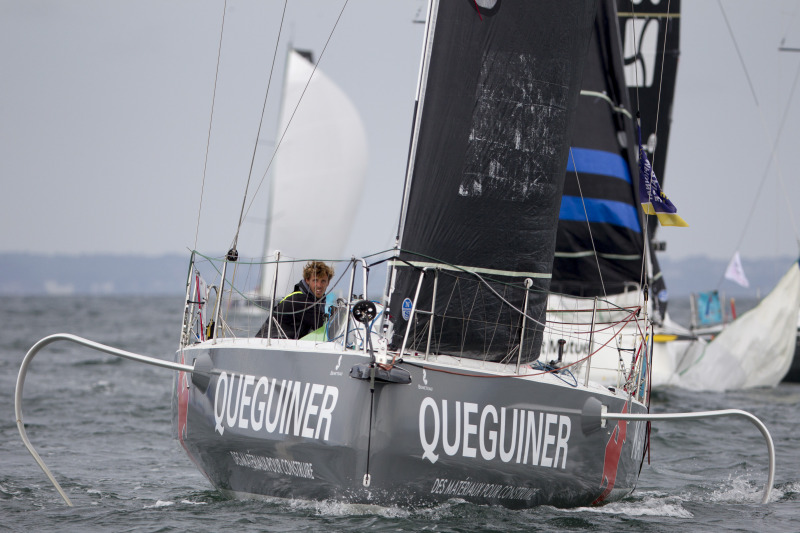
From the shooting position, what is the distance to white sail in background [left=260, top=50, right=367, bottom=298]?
27.7 metres

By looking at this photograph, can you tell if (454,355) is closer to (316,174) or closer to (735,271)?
(735,271)

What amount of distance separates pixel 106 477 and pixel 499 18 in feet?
14.1

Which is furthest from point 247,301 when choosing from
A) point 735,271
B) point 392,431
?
point 735,271

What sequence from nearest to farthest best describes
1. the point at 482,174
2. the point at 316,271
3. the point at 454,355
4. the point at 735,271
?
the point at 454,355, the point at 482,174, the point at 316,271, the point at 735,271

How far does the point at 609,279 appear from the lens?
37.6ft

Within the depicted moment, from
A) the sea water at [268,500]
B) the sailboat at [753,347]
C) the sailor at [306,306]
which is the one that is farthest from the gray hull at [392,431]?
the sailboat at [753,347]

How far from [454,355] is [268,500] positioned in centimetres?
128

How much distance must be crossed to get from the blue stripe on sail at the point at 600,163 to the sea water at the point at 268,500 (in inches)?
104

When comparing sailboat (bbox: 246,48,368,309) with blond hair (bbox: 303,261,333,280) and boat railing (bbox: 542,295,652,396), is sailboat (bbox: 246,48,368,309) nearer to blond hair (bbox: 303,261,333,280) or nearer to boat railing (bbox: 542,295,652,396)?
boat railing (bbox: 542,295,652,396)

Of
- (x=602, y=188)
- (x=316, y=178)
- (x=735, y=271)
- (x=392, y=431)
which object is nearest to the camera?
(x=392, y=431)

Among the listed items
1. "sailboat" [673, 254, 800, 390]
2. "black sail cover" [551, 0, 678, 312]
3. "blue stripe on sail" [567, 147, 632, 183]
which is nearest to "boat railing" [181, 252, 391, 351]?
"black sail cover" [551, 0, 678, 312]

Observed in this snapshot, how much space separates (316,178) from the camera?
27.8 metres

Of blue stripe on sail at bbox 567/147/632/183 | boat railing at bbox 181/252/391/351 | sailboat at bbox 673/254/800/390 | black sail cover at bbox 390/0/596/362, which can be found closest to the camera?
boat railing at bbox 181/252/391/351

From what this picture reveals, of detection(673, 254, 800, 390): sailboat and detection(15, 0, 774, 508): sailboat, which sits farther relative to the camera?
detection(673, 254, 800, 390): sailboat
